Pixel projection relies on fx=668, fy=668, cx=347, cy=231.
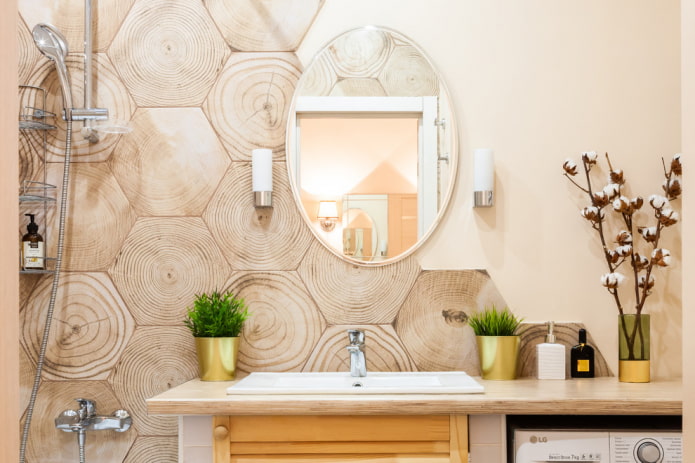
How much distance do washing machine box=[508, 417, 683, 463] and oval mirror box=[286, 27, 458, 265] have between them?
0.76 meters

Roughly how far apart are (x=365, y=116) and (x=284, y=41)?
0.38 meters

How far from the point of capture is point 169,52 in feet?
7.57

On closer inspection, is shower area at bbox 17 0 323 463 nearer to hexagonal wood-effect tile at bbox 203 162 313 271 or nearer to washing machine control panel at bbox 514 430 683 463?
hexagonal wood-effect tile at bbox 203 162 313 271

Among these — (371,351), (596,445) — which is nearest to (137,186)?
(371,351)

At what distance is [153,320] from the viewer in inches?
89.3

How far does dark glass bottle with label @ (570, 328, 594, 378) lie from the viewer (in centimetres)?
216

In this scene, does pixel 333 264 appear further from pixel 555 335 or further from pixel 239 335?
pixel 555 335

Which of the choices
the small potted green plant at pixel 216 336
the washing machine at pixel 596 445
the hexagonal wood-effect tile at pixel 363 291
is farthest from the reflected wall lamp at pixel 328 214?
the washing machine at pixel 596 445

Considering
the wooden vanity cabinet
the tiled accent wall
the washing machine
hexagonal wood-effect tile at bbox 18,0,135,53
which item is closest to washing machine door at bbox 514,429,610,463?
the washing machine

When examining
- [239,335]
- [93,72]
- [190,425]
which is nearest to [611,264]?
[239,335]

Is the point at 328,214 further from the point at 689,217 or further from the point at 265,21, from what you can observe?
the point at 689,217

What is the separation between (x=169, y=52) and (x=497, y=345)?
147cm

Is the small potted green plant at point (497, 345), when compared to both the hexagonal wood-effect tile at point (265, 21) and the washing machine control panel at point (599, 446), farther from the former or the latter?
the hexagonal wood-effect tile at point (265, 21)

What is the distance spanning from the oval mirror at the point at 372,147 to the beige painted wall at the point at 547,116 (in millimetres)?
72
